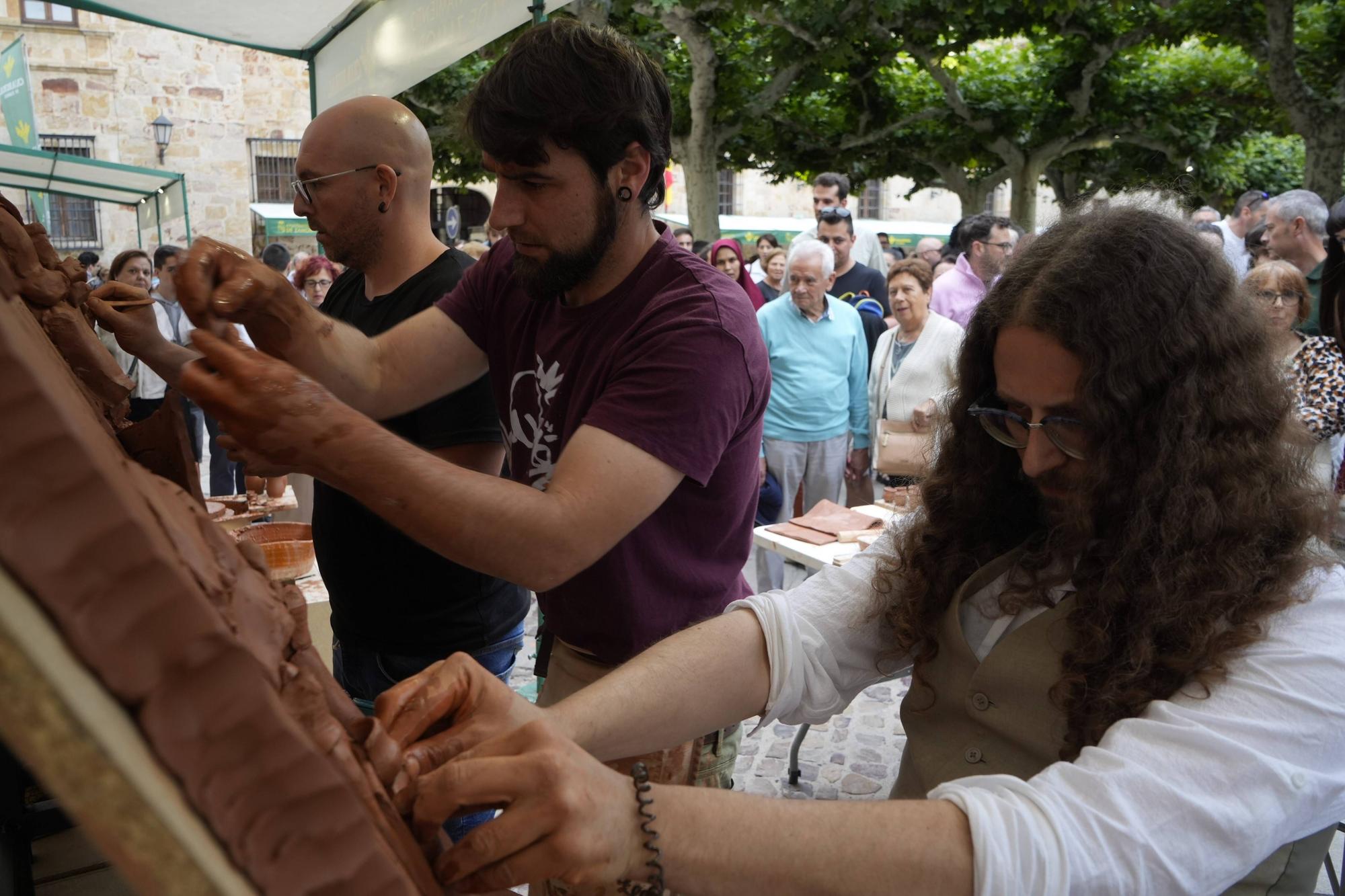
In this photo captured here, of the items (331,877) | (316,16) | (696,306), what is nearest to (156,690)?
(331,877)

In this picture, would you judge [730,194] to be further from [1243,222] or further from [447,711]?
[447,711]

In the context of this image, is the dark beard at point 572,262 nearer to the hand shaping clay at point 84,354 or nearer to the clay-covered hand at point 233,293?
the clay-covered hand at point 233,293

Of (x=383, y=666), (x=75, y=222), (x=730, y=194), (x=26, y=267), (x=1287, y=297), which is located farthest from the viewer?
(x=730, y=194)

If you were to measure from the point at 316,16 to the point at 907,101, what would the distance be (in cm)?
1423

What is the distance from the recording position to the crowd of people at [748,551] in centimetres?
99

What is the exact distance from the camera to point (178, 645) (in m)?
0.47

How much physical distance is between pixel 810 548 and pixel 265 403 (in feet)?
10.1

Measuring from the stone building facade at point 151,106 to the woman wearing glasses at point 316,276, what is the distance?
50.8 feet

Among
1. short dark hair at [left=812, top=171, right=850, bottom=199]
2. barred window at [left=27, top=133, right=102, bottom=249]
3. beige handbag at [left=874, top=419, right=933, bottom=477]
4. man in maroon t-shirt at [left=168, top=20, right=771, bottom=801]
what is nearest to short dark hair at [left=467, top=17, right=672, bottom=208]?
man in maroon t-shirt at [left=168, top=20, right=771, bottom=801]

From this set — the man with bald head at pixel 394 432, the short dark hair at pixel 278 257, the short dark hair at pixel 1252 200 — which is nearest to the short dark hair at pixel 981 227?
the short dark hair at pixel 1252 200

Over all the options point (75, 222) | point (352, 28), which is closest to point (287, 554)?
point (352, 28)

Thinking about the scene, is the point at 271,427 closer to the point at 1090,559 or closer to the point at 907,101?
the point at 1090,559

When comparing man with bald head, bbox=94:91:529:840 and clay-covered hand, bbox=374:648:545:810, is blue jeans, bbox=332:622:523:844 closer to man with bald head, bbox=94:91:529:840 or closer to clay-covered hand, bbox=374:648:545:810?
man with bald head, bbox=94:91:529:840

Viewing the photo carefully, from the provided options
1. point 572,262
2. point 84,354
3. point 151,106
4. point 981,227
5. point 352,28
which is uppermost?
point 151,106
